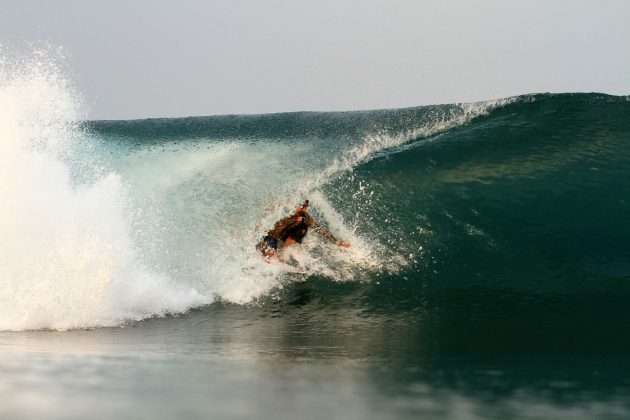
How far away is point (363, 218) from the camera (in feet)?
34.4

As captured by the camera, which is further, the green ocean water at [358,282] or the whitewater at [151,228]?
the whitewater at [151,228]

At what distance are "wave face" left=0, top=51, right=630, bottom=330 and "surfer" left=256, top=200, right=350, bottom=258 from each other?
0.25 meters

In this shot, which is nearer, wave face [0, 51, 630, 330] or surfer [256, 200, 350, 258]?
wave face [0, 51, 630, 330]

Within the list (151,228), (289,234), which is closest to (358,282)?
(289,234)

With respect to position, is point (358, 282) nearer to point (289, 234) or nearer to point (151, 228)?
point (289, 234)

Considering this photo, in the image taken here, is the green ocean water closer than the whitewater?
Yes

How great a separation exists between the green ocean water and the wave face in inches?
1.8

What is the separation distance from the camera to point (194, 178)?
14.6 metres

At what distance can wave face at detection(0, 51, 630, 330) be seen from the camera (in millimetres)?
7766

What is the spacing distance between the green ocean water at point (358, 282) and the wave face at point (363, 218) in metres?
0.05

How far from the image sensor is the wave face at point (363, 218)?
25.5 ft

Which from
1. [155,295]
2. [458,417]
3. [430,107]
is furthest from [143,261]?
[430,107]

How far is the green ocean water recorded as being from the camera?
147 inches

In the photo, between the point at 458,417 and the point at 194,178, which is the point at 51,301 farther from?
the point at 194,178
